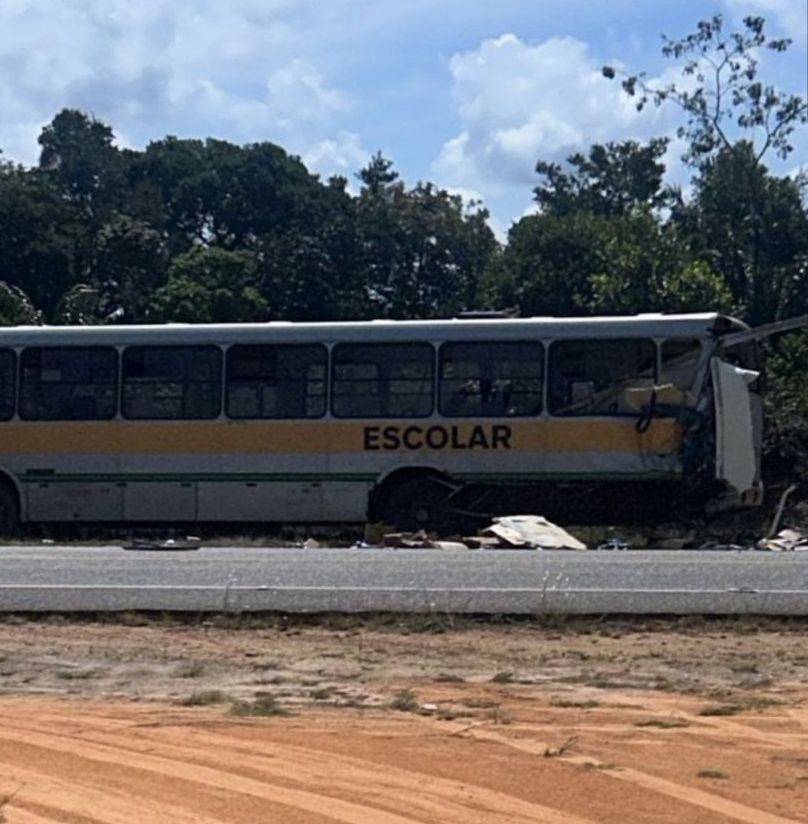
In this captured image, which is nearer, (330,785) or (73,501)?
(330,785)

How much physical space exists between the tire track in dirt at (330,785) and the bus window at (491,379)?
13514 mm

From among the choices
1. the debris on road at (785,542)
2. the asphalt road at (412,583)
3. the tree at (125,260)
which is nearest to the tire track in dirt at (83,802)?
the asphalt road at (412,583)

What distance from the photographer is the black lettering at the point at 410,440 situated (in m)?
21.2

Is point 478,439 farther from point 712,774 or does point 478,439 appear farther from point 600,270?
point 600,270

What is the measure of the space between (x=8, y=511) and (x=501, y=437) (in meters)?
6.39

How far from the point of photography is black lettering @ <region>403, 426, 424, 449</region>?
69.7 ft

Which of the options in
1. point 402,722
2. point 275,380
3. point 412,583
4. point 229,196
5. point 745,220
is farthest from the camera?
point 229,196

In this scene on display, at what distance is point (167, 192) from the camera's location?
3489 inches

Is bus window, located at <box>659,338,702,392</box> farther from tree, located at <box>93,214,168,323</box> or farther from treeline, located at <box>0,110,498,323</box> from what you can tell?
tree, located at <box>93,214,168,323</box>

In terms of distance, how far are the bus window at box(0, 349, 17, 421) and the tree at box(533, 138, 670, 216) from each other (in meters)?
55.8

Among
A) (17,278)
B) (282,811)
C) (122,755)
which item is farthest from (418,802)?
(17,278)

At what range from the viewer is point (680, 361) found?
2088 cm

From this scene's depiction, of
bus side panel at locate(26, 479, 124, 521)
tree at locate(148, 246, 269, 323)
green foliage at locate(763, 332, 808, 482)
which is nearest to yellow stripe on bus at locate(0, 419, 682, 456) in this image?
bus side panel at locate(26, 479, 124, 521)

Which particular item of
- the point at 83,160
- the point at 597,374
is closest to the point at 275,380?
the point at 597,374
